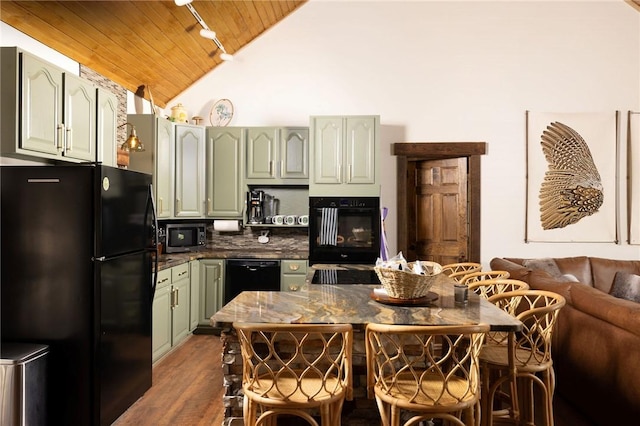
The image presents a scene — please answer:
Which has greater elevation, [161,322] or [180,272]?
[180,272]

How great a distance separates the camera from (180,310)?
436 centimetres

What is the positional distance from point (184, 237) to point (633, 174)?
5.20m

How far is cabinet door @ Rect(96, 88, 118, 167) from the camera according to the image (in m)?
3.24

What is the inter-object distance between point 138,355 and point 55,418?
24.8 inches

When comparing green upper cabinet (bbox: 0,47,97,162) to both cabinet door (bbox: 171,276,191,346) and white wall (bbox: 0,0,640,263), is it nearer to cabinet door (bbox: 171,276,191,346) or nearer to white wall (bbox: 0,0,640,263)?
cabinet door (bbox: 171,276,191,346)

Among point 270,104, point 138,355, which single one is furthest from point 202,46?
point 138,355

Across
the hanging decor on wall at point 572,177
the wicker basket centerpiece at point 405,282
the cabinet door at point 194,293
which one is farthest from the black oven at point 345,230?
the wicker basket centerpiece at point 405,282

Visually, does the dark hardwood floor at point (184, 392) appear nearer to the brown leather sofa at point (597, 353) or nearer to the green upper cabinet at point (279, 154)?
the green upper cabinet at point (279, 154)

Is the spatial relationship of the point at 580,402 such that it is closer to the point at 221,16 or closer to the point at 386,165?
the point at 386,165

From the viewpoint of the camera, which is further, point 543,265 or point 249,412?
point 543,265

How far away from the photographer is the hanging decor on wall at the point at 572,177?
5.18 meters

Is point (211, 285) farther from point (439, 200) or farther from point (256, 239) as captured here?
point (439, 200)

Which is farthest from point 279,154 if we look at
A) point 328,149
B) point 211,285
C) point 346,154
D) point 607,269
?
point 607,269

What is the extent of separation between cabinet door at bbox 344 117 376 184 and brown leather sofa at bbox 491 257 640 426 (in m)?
1.94
